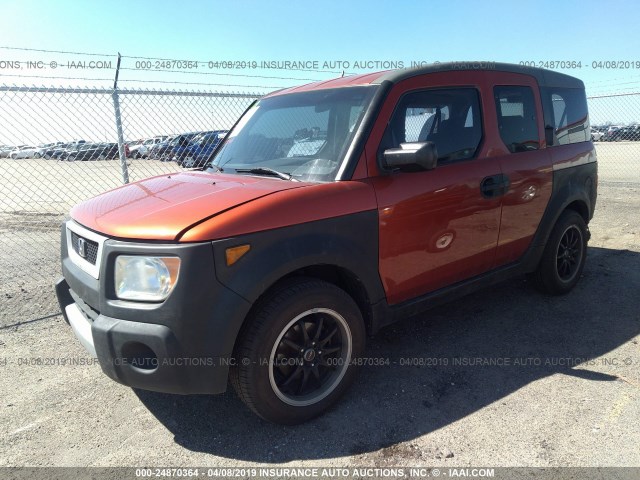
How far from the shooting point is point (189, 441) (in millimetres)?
2480

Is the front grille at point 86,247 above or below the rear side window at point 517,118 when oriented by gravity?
below

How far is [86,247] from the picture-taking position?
2525 mm

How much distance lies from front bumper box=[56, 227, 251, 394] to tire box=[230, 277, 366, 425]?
0.42 feet

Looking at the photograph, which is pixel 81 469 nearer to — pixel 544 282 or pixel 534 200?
pixel 534 200

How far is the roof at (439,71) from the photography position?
118 inches

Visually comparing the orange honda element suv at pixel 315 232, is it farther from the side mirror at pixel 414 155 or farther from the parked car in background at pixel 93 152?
the parked car in background at pixel 93 152

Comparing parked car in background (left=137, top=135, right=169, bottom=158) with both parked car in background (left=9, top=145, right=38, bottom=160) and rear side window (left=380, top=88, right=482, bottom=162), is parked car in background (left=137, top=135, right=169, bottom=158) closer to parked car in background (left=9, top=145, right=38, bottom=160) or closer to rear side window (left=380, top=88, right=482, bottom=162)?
parked car in background (left=9, top=145, right=38, bottom=160)

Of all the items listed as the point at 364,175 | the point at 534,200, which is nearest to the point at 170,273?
the point at 364,175

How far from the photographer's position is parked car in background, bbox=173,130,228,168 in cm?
671

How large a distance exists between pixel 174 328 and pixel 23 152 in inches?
233

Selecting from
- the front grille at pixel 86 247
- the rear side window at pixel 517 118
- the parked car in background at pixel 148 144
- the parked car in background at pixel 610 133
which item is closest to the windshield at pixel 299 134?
the front grille at pixel 86 247

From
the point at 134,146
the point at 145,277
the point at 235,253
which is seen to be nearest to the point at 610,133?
the point at 134,146

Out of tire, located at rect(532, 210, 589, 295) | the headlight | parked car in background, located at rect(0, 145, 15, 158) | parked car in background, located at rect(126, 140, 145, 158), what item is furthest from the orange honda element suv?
parked car in background, located at rect(0, 145, 15, 158)

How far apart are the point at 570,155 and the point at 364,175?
2.44 metres
